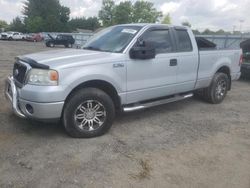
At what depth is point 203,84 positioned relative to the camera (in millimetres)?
6562

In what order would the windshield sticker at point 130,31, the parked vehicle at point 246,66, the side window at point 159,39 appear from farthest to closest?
the parked vehicle at point 246,66, the side window at point 159,39, the windshield sticker at point 130,31

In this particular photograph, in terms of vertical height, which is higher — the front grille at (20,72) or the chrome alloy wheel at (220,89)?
the front grille at (20,72)

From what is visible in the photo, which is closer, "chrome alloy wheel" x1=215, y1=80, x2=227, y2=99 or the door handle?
the door handle

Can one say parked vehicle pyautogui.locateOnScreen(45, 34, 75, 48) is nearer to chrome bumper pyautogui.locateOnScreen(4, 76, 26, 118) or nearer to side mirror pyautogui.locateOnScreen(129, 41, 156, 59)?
chrome bumper pyautogui.locateOnScreen(4, 76, 26, 118)

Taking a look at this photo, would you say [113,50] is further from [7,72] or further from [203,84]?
[7,72]

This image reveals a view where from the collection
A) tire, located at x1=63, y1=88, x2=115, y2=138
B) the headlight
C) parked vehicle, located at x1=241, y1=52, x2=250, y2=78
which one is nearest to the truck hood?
the headlight

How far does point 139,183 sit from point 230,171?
4.01 feet

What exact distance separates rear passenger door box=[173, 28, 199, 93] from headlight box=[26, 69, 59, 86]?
257cm

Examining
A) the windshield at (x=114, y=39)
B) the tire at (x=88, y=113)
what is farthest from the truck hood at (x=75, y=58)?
the tire at (x=88, y=113)

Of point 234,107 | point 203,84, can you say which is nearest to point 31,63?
point 203,84

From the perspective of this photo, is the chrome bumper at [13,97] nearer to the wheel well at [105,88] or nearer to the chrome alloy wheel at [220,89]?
the wheel well at [105,88]

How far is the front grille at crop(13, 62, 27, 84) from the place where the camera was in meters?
4.43

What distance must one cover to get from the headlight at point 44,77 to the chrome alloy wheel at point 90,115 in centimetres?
59

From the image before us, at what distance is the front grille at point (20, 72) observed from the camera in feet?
14.5
